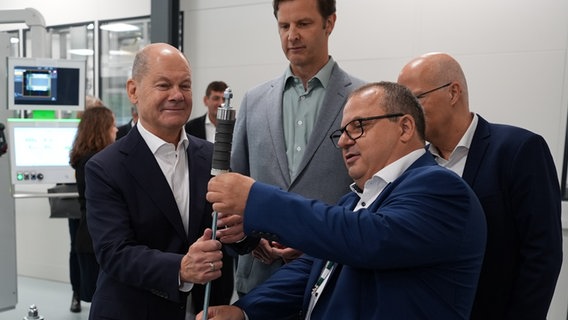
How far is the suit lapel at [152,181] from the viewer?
55.6 inches

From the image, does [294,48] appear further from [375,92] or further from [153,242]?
[153,242]

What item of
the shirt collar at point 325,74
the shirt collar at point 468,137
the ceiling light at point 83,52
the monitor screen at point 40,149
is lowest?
the monitor screen at point 40,149

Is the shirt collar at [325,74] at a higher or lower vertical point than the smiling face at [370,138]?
higher

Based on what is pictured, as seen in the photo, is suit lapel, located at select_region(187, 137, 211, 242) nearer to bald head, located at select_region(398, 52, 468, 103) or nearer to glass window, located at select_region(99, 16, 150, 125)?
bald head, located at select_region(398, 52, 468, 103)

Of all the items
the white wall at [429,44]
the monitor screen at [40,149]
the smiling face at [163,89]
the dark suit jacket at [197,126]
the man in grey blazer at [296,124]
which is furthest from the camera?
the dark suit jacket at [197,126]

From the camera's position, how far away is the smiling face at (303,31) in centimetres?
176

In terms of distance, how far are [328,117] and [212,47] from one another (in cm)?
352

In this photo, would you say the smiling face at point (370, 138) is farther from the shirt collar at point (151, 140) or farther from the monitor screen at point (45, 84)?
the monitor screen at point (45, 84)

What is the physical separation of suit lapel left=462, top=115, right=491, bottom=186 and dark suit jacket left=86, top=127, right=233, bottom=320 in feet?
2.70

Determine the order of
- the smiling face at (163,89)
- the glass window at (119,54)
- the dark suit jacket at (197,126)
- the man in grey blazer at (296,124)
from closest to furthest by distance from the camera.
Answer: the smiling face at (163,89) < the man in grey blazer at (296,124) < the dark suit jacket at (197,126) < the glass window at (119,54)

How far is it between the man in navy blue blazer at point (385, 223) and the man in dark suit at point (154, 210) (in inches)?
8.7

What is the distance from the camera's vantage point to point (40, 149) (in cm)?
418

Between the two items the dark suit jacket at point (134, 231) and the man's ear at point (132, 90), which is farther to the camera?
the man's ear at point (132, 90)

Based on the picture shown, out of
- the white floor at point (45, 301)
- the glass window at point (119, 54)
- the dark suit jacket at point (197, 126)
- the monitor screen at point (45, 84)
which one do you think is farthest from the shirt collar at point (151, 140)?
the glass window at point (119, 54)
